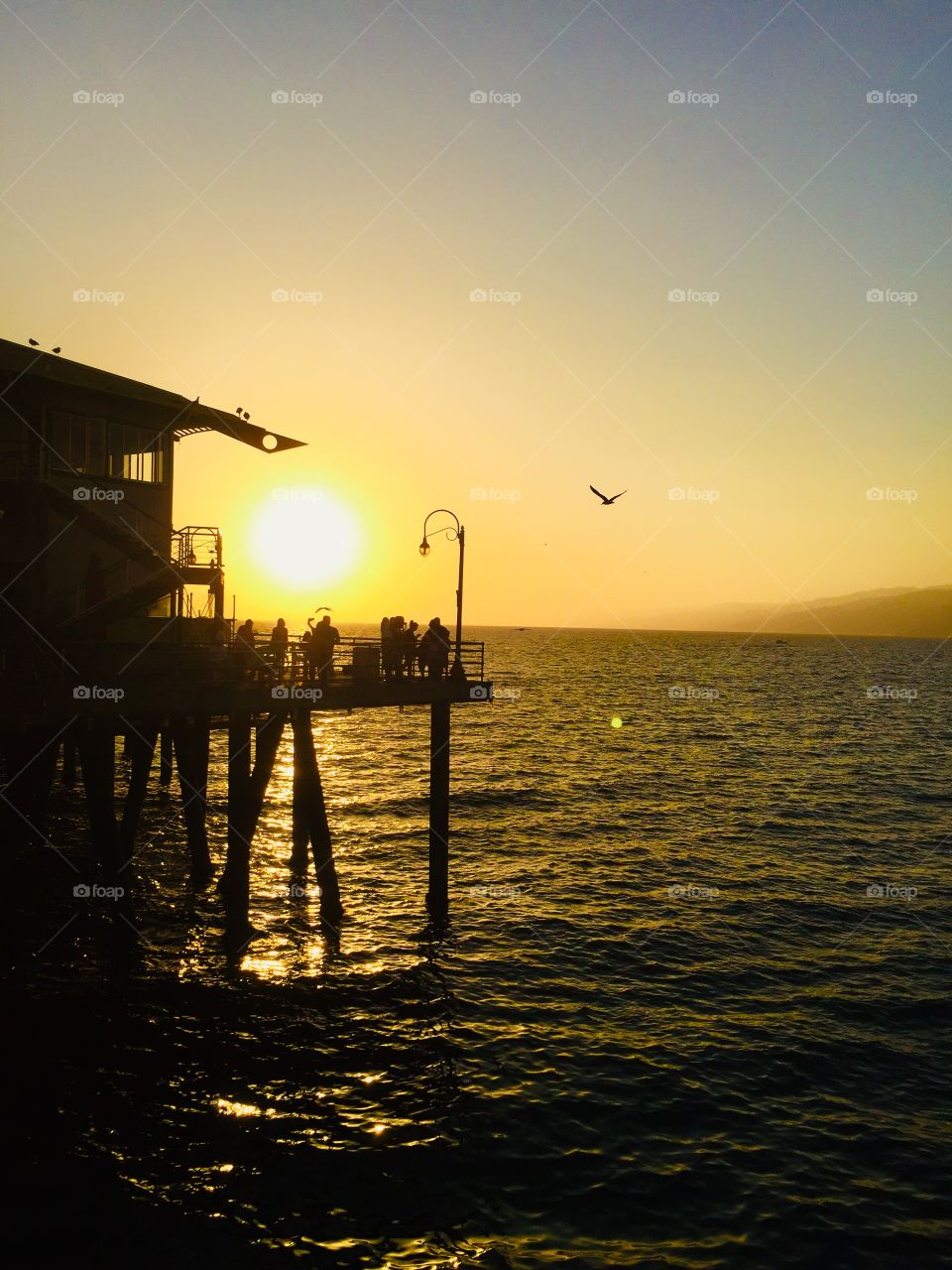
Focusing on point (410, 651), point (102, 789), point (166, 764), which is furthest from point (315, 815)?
point (166, 764)

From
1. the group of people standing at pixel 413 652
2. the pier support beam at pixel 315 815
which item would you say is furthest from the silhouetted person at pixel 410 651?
the pier support beam at pixel 315 815

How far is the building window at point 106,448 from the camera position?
2072 centimetres

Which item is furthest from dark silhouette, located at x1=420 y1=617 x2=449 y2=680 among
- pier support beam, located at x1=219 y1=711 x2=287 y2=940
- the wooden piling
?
the wooden piling

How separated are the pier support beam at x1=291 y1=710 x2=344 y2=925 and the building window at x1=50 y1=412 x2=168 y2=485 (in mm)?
7377

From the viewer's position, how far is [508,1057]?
15375 mm

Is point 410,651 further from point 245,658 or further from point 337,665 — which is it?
point 245,658

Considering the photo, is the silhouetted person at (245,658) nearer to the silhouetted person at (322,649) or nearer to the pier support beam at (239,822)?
the pier support beam at (239,822)

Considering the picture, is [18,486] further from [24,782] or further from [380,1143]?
[380,1143]

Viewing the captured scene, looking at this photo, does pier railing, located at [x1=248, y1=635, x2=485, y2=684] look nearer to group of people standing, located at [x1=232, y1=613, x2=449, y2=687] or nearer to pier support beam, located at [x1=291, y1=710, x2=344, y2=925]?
group of people standing, located at [x1=232, y1=613, x2=449, y2=687]

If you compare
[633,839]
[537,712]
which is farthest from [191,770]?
[537,712]

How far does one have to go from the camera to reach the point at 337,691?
1941cm

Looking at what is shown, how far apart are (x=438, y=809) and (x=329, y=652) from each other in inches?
180

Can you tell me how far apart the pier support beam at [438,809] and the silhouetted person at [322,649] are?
2.69 meters

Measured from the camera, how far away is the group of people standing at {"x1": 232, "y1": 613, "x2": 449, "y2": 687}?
64.2 ft
